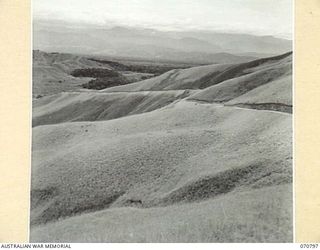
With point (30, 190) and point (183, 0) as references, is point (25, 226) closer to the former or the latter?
point (30, 190)

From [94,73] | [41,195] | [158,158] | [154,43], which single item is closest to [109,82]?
[94,73]

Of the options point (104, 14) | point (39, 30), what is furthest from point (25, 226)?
point (104, 14)

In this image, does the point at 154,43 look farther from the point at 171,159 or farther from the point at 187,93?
the point at 171,159

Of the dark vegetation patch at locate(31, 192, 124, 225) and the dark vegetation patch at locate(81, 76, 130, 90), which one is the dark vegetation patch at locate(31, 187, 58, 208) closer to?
the dark vegetation patch at locate(31, 192, 124, 225)

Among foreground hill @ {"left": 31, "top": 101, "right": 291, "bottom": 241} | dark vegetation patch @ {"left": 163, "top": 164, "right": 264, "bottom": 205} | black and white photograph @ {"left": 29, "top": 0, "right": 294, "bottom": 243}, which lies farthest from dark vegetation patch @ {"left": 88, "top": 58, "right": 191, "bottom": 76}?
dark vegetation patch @ {"left": 163, "top": 164, "right": 264, "bottom": 205}

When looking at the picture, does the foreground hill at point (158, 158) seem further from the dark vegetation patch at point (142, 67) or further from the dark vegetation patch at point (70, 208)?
the dark vegetation patch at point (142, 67)

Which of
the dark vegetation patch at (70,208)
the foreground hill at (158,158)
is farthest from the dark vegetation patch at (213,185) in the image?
the dark vegetation patch at (70,208)
